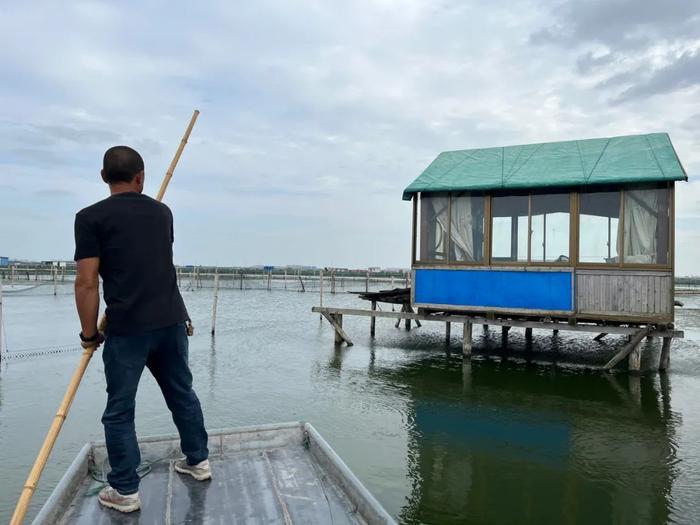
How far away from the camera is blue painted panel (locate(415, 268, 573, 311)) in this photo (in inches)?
398

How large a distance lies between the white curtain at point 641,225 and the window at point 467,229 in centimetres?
267

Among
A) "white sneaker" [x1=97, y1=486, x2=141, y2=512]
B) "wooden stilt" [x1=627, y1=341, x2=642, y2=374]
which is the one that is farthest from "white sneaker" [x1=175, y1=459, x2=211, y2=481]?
"wooden stilt" [x1=627, y1=341, x2=642, y2=374]

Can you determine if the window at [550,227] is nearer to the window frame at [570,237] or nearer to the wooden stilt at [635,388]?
the window frame at [570,237]

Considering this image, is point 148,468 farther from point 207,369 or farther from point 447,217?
point 447,217

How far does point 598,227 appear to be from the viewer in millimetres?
10078

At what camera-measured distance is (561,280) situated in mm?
10094

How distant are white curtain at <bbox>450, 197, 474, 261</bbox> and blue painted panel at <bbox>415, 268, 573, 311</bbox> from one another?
38 cm

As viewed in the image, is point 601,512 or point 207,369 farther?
point 207,369

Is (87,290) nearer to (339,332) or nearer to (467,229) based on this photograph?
(467,229)

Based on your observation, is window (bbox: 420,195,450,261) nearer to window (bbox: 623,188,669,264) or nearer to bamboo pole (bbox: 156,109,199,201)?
window (bbox: 623,188,669,264)

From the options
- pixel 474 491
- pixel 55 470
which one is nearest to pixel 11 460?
pixel 55 470

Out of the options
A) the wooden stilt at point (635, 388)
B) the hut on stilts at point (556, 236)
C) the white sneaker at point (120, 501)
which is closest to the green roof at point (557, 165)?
the hut on stilts at point (556, 236)

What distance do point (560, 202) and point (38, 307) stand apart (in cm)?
2232

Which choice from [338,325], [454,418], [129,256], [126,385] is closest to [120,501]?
[126,385]
